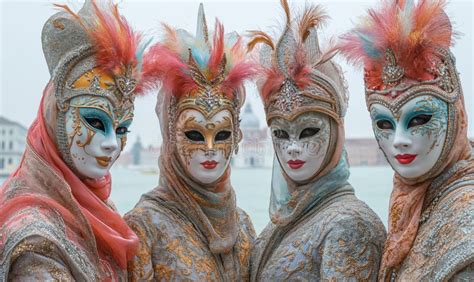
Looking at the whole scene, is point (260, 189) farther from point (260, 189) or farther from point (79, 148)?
point (79, 148)

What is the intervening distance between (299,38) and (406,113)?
3.17ft

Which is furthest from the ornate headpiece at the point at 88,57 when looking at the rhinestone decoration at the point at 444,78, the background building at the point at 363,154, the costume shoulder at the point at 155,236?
the background building at the point at 363,154

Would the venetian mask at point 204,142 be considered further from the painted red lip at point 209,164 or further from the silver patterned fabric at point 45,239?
the silver patterned fabric at point 45,239

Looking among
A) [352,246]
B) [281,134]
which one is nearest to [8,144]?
[281,134]

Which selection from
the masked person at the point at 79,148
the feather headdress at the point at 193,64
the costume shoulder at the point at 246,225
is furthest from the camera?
the costume shoulder at the point at 246,225

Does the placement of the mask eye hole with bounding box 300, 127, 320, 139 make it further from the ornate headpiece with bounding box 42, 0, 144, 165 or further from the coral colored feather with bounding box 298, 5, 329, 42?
the ornate headpiece with bounding box 42, 0, 144, 165

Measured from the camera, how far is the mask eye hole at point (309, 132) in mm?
4758

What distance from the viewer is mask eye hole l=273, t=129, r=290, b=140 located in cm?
479

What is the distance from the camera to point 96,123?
4289mm

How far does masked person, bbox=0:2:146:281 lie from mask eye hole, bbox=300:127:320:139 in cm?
104

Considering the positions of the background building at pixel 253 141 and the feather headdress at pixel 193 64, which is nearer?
the feather headdress at pixel 193 64

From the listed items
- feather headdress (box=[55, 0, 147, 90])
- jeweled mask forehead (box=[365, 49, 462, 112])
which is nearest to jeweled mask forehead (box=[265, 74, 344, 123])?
jeweled mask forehead (box=[365, 49, 462, 112])

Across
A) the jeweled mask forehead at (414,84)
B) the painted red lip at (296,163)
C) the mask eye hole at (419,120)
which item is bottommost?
the painted red lip at (296,163)

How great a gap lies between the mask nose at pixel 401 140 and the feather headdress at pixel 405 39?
0.89ft
